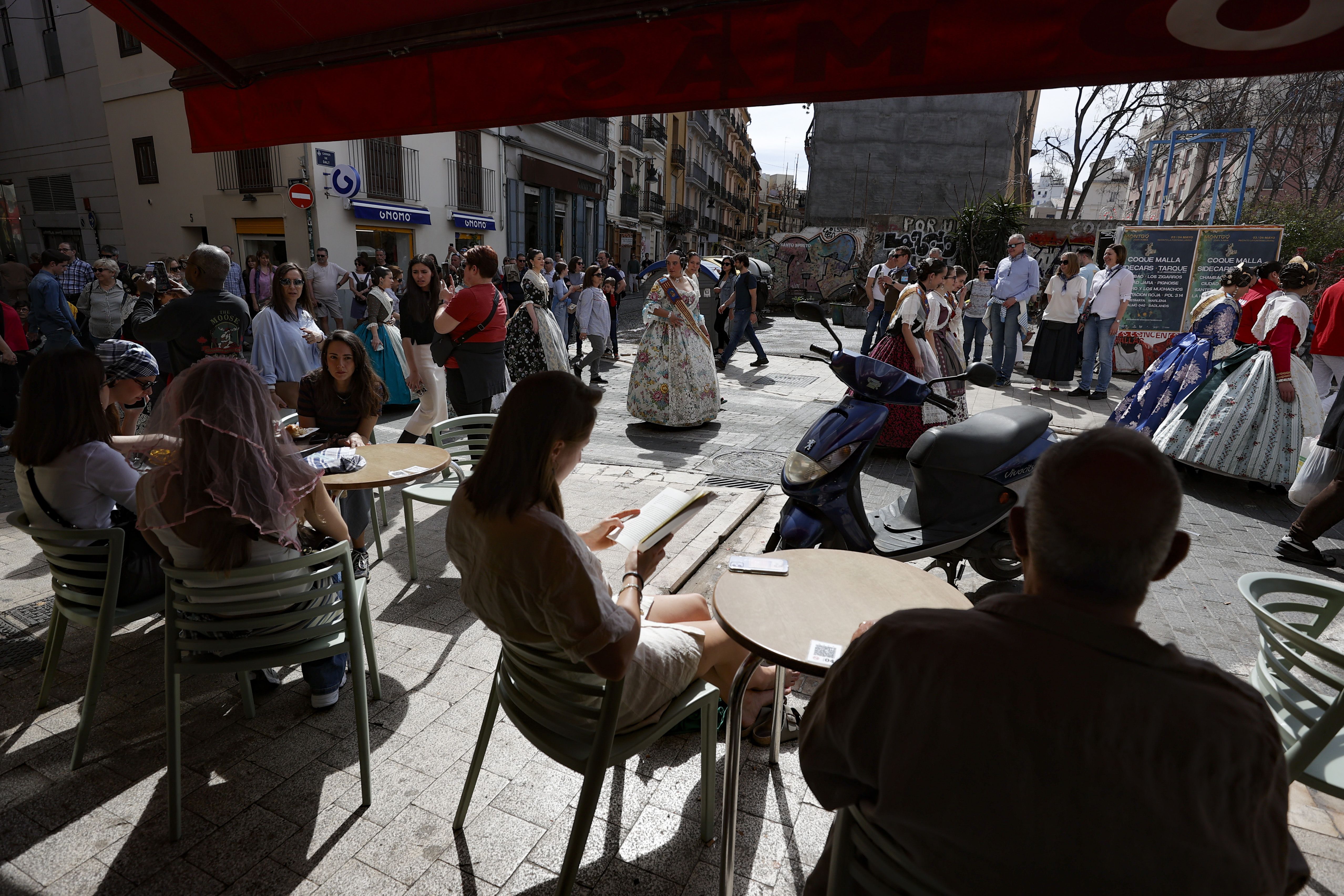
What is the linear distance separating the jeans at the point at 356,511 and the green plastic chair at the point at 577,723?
2.13 metres

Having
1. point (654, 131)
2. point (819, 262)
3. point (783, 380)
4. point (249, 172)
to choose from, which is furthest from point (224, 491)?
point (654, 131)

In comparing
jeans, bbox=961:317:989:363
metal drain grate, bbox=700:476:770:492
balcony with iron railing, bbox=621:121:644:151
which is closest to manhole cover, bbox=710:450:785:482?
metal drain grate, bbox=700:476:770:492

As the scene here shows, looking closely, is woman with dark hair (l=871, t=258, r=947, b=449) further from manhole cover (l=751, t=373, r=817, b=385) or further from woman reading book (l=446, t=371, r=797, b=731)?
woman reading book (l=446, t=371, r=797, b=731)

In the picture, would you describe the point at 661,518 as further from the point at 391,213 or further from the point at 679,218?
the point at 679,218

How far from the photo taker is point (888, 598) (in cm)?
216

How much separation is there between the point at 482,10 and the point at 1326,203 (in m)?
29.6

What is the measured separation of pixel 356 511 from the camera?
3.99 meters

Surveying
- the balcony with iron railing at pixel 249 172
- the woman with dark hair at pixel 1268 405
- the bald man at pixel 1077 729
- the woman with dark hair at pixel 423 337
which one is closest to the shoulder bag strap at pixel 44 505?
the bald man at pixel 1077 729

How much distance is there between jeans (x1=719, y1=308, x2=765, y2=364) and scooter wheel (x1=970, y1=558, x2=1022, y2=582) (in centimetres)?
784

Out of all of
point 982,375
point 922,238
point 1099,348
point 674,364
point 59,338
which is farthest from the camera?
point 922,238

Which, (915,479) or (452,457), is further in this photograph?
(452,457)

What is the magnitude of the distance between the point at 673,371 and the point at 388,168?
580 inches

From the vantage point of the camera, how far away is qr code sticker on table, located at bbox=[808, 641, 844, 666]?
180cm

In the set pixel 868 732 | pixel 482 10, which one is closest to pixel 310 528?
pixel 482 10
